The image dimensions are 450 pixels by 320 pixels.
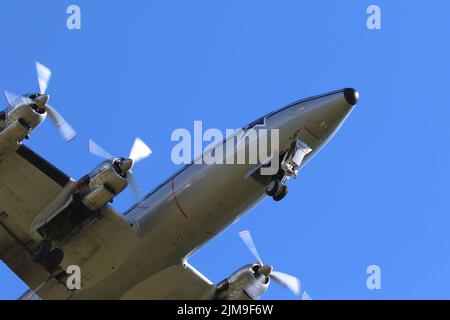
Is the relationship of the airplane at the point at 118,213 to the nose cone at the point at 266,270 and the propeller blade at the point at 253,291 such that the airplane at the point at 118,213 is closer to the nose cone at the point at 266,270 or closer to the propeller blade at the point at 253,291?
the propeller blade at the point at 253,291

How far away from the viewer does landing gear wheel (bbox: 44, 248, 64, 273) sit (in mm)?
29506

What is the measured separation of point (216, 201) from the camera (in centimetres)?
2892

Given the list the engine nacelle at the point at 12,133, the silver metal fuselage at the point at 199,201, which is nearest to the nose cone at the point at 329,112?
the silver metal fuselage at the point at 199,201

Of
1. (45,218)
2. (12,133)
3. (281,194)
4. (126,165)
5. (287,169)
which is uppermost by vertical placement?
(12,133)

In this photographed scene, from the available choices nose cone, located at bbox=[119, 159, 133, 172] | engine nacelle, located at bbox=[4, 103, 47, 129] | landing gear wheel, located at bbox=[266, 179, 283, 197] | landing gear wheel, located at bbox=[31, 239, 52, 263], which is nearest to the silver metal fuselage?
landing gear wheel, located at bbox=[266, 179, 283, 197]

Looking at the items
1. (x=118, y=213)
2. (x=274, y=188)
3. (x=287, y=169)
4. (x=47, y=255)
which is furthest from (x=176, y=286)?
(x=287, y=169)

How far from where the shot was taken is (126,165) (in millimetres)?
29109

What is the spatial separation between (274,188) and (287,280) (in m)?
5.69

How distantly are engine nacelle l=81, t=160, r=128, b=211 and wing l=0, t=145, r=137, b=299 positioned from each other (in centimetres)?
72

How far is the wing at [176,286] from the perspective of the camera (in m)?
30.7

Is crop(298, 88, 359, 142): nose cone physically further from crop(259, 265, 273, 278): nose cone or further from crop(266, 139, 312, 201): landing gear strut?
crop(259, 265, 273, 278): nose cone

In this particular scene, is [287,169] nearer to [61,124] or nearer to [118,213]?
[118,213]

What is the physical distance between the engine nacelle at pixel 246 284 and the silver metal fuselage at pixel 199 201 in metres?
2.57
